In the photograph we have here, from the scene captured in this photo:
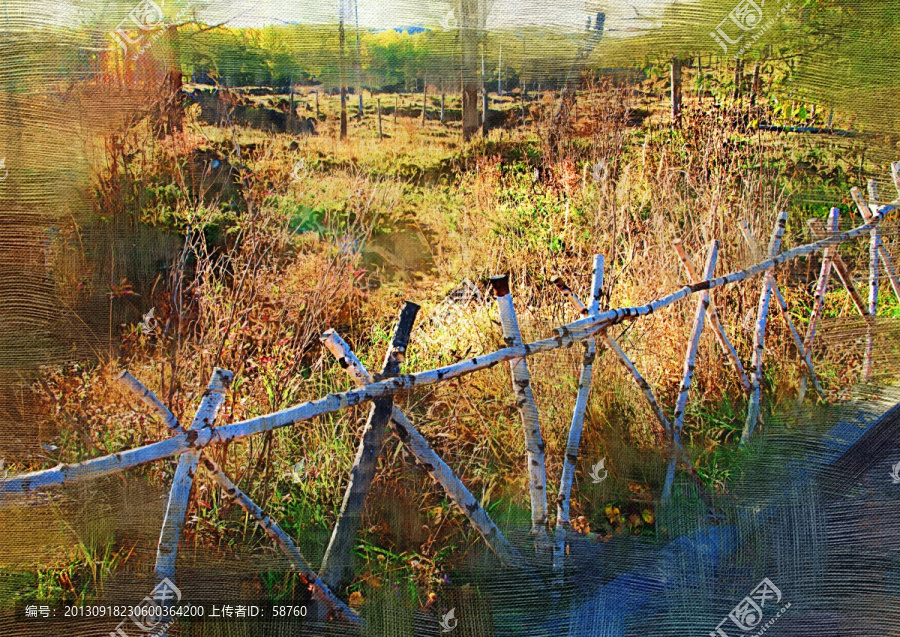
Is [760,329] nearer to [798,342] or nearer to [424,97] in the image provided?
[798,342]

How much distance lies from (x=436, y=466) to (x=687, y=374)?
4.01 ft

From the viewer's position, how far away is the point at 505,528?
1931 mm

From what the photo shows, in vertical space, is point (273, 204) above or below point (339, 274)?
above

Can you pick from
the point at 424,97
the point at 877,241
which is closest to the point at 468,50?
the point at 424,97

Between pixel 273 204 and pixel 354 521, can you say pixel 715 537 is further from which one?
pixel 273 204

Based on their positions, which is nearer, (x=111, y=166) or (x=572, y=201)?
(x=111, y=166)

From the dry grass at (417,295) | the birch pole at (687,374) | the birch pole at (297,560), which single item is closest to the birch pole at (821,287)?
the dry grass at (417,295)

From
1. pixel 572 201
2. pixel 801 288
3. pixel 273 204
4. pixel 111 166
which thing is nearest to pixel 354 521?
pixel 273 204

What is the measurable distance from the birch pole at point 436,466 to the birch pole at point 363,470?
44 millimetres

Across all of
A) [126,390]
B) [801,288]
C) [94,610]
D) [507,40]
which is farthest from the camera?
[801,288]

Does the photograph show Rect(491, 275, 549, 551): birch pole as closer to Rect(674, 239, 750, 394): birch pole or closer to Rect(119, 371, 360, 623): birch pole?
Rect(119, 371, 360, 623): birch pole

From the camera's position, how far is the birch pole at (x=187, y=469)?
4.37 feet

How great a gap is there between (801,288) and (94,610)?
3.06 meters

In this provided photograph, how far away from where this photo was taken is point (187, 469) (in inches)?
53.0
